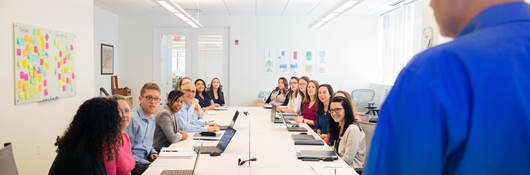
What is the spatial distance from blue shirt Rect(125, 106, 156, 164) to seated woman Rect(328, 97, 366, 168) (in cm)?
166

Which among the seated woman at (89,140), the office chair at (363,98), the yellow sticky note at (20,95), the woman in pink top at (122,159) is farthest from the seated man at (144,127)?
the office chair at (363,98)

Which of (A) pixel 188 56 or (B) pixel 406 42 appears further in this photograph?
(A) pixel 188 56

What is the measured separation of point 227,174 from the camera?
107 inches

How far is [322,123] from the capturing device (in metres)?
5.28

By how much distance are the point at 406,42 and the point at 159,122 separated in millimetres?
5439

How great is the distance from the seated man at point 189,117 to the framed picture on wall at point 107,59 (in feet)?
12.2

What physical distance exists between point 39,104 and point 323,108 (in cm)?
329

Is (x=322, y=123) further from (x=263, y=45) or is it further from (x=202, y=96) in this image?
→ (x=263, y=45)

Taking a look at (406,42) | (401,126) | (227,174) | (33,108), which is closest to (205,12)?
(406,42)

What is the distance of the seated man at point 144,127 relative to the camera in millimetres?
3473

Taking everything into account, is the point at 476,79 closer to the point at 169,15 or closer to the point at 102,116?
the point at 102,116

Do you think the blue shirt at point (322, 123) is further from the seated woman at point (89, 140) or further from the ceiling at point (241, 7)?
the seated woman at point (89, 140)

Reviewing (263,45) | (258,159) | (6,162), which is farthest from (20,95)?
(263,45)

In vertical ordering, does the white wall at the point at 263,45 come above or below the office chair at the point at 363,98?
above
